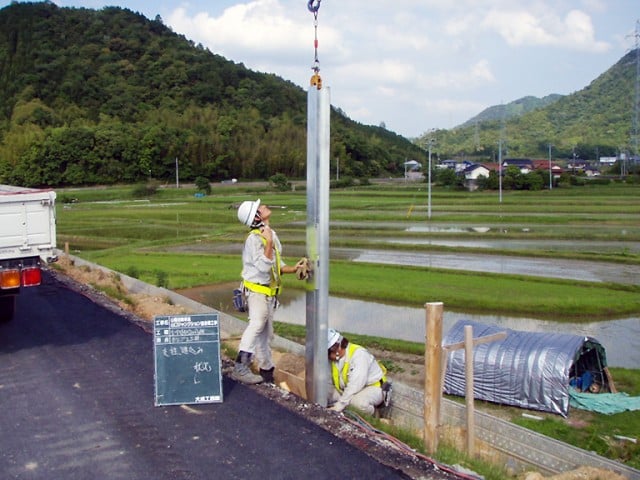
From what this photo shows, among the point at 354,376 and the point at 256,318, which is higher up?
the point at 256,318

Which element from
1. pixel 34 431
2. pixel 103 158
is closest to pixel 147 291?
pixel 34 431

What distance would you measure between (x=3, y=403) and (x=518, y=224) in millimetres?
33329

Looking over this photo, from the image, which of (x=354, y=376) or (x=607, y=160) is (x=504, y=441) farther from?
(x=607, y=160)

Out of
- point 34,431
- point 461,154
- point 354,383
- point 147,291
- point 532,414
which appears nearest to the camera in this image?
point 34,431

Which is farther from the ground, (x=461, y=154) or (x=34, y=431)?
(x=461, y=154)

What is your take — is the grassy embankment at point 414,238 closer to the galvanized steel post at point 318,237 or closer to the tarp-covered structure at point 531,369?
the tarp-covered structure at point 531,369

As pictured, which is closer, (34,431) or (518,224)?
(34,431)

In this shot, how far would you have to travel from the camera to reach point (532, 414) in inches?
392

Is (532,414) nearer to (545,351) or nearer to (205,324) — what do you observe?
(545,351)

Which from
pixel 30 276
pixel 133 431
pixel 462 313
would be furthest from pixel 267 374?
pixel 462 313

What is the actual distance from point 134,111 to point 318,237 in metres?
96.8

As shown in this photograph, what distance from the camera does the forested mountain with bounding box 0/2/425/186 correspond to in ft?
243

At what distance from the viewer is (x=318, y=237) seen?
654cm

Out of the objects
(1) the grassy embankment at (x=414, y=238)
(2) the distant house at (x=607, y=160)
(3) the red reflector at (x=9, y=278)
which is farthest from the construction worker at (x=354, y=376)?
(2) the distant house at (x=607, y=160)
